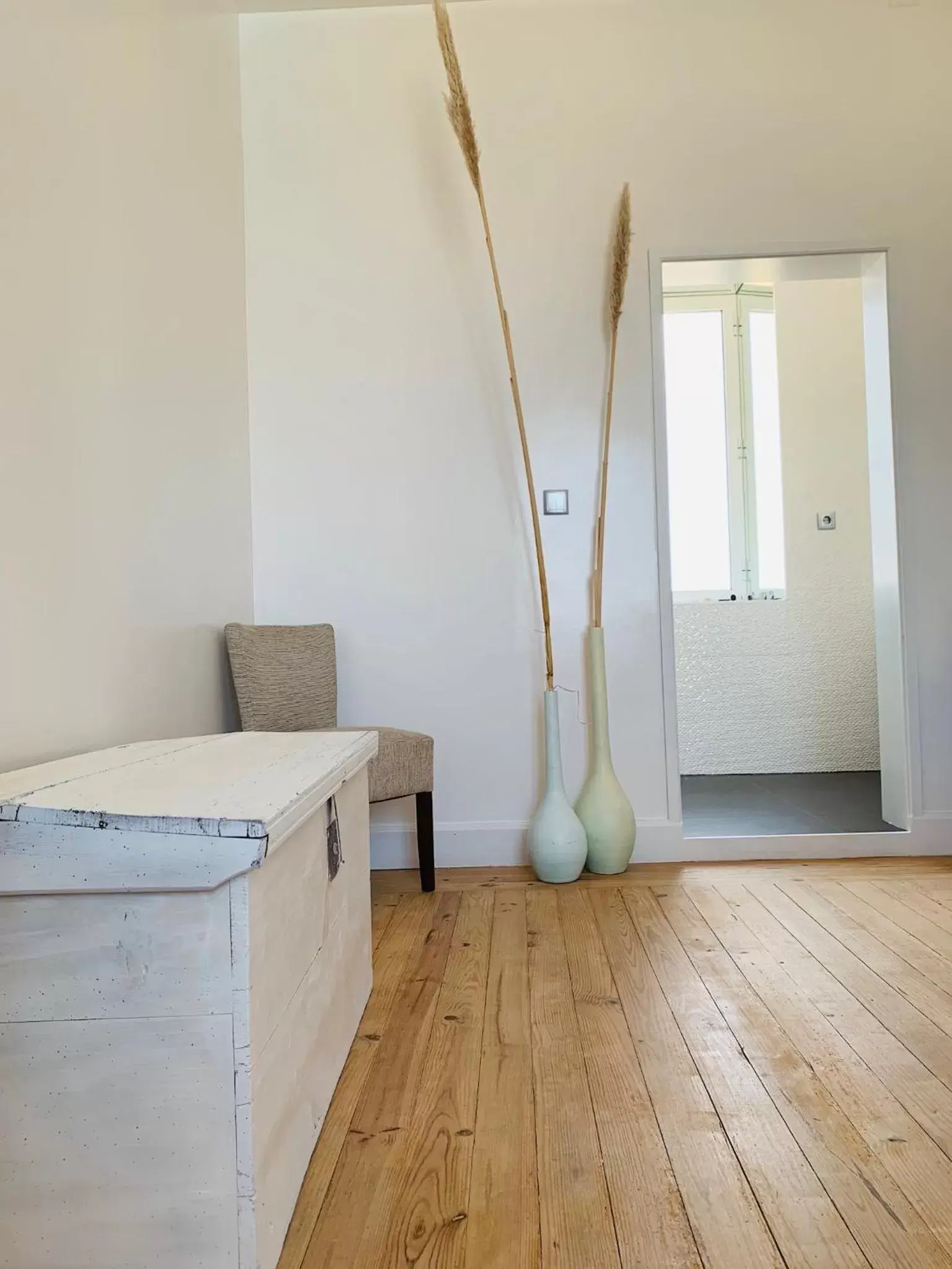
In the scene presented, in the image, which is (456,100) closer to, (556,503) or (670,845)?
(556,503)

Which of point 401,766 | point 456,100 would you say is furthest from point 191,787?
point 456,100

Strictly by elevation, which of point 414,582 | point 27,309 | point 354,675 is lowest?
point 354,675

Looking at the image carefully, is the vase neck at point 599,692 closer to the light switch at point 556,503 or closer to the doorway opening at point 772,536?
the light switch at point 556,503

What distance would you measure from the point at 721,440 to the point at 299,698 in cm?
302

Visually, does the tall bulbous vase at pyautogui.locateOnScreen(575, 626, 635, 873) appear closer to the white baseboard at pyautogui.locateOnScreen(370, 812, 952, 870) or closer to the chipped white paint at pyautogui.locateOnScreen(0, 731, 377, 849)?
the white baseboard at pyautogui.locateOnScreen(370, 812, 952, 870)

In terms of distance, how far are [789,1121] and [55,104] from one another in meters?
2.04

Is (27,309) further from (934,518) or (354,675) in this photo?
(934,518)

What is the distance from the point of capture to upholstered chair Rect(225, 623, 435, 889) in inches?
92.7

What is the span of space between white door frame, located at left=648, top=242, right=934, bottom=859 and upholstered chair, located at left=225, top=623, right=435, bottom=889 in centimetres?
82

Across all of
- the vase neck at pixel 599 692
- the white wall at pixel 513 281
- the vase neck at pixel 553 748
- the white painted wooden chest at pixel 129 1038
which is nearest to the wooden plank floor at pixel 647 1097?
the white painted wooden chest at pixel 129 1038

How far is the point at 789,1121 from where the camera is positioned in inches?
47.1

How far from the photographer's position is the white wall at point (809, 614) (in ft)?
14.1

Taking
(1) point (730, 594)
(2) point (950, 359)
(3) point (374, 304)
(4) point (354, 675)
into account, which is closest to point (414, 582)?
(4) point (354, 675)

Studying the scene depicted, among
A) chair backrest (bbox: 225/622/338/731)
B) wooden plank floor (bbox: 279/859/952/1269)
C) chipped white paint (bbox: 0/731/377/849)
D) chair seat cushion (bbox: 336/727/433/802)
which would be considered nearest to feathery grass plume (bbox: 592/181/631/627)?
chair seat cushion (bbox: 336/727/433/802)
